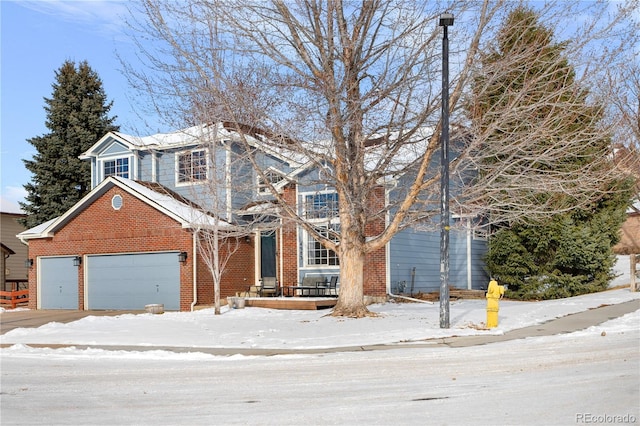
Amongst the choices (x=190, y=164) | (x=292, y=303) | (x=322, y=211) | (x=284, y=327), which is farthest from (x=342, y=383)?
(x=190, y=164)

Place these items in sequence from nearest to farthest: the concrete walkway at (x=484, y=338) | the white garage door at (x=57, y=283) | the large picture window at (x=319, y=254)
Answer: the concrete walkway at (x=484, y=338) → the large picture window at (x=319, y=254) → the white garage door at (x=57, y=283)

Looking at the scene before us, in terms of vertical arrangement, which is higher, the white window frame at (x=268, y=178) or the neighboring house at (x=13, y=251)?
the white window frame at (x=268, y=178)

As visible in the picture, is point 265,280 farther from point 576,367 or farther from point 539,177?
point 576,367

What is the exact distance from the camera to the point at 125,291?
89.1ft

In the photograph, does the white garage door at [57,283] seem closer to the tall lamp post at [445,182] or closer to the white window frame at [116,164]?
the white window frame at [116,164]

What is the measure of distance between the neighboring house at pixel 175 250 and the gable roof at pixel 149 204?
→ 47 mm

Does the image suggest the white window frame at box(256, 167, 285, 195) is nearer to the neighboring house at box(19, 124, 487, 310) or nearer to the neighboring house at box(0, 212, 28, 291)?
the neighboring house at box(19, 124, 487, 310)

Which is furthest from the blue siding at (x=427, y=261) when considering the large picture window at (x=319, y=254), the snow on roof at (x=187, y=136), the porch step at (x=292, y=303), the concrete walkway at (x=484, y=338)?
the snow on roof at (x=187, y=136)

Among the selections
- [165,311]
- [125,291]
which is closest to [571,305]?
[165,311]

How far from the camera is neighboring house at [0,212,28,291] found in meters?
41.0

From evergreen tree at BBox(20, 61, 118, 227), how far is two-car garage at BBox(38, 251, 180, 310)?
12.6m

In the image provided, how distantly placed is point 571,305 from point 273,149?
975 centimetres

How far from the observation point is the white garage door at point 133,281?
25812 mm
